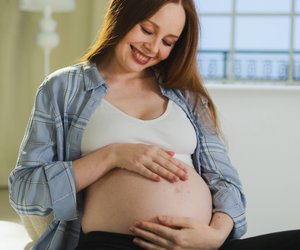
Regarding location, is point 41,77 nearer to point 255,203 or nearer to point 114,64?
point 255,203

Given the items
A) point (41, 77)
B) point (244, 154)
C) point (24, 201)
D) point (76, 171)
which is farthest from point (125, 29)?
point (41, 77)

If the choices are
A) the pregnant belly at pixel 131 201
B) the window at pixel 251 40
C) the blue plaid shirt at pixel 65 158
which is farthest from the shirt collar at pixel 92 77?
the window at pixel 251 40

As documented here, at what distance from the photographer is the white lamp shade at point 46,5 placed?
3309 mm

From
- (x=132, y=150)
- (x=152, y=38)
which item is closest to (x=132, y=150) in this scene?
(x=132, y=150)

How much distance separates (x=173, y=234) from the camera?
147 cm

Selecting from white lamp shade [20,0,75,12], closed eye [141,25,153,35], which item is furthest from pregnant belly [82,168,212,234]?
white lamp shade [20,0,75,12]

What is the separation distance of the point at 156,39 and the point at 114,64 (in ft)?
0.59

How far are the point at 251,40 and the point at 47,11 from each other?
1196 mm

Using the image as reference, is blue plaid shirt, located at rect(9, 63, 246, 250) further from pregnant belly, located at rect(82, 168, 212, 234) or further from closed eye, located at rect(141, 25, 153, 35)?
closed eye, located at rect(141, 25, 153, 35)

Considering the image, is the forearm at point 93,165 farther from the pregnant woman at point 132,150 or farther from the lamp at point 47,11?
the lamp at point 47,11

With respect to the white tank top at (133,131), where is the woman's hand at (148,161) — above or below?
below

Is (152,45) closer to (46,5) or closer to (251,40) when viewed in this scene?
(46,5)

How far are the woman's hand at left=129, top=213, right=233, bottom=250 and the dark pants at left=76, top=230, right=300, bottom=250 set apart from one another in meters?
0.03

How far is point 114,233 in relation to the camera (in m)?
1.51
